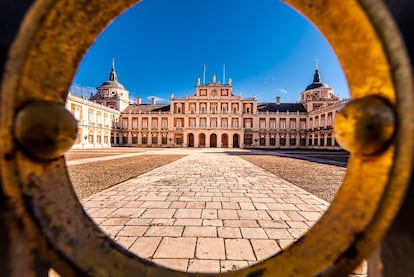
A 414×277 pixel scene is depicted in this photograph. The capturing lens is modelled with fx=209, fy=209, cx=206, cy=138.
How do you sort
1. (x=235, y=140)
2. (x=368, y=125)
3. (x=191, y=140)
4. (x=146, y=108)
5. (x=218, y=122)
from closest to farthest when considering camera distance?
(x=368, y=125)
(x=218, y=122)
(x=235, y=140)
(x=191, y=140)
(x=146, y=108)

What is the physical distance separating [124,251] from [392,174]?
75 cm

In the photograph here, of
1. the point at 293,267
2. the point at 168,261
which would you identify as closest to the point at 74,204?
the point at 293,267

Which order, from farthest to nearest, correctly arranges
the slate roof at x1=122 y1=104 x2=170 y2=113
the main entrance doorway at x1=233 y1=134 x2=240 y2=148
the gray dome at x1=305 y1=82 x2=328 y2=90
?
the slate roof at x1=122 y1=104 x2=170 y2=113, the gray dome at x1=305 y1=82 x2=328 y2=90, the main entrance doorway at x1=233 y1=134 x2=240 y2=148

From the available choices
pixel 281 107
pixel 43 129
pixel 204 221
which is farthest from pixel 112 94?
pixel 43 129

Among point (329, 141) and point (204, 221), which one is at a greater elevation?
point (329, 141)

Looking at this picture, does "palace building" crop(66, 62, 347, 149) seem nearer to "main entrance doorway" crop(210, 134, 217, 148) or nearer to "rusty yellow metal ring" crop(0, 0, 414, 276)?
"main entrance doorway" crop(210, 134, 217, 148)

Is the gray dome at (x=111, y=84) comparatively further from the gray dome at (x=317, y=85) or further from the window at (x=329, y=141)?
the window at (x=329, y=141)

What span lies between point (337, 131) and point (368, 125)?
0.09m

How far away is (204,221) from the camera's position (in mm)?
2701

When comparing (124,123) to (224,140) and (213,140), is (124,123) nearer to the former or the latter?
(213,140)

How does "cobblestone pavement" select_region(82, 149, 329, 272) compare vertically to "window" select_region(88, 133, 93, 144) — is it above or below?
below

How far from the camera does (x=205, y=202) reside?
3.58 m

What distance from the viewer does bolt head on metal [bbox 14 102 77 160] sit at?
1.51 feet

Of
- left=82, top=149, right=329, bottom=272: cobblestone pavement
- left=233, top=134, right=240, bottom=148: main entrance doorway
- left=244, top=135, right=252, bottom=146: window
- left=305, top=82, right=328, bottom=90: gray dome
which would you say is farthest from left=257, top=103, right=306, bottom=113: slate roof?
left=82, top=149, right=329, bottom=272: cobblestone pavement
